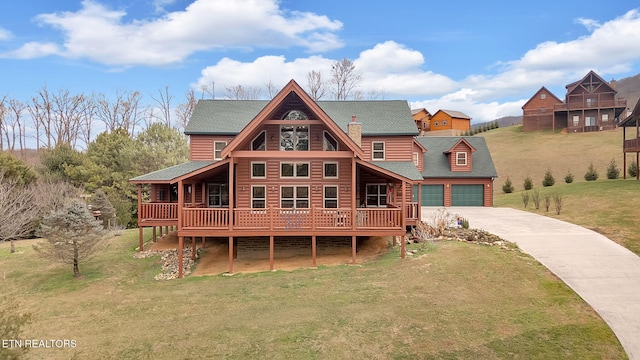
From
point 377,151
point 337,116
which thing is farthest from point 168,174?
point 377,151

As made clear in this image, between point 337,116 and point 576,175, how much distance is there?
35.2 metres

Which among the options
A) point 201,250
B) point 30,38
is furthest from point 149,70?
point 201,250

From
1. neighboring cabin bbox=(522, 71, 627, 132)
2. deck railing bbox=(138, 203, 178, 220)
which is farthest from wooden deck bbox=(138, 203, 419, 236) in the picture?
neighboring cabin bbox=(522, 71, 627, 132)

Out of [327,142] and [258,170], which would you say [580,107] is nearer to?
[327,142]

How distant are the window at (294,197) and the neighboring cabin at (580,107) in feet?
186

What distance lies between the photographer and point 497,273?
497 inches

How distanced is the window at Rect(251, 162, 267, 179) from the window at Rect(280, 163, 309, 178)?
0.84 meters

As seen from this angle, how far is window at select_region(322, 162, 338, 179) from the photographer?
18.1m

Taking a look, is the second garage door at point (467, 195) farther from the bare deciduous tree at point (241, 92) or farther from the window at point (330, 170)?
the bare deciduous tree at point (241, 92)

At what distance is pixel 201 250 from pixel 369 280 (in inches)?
380

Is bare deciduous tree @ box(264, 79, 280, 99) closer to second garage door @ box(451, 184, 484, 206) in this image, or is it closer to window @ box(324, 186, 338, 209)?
second garage door @ box(451, 184, 484, 206)

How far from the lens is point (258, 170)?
706 inches

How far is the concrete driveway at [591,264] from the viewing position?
385 inches

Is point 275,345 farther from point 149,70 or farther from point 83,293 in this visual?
point 149,70
